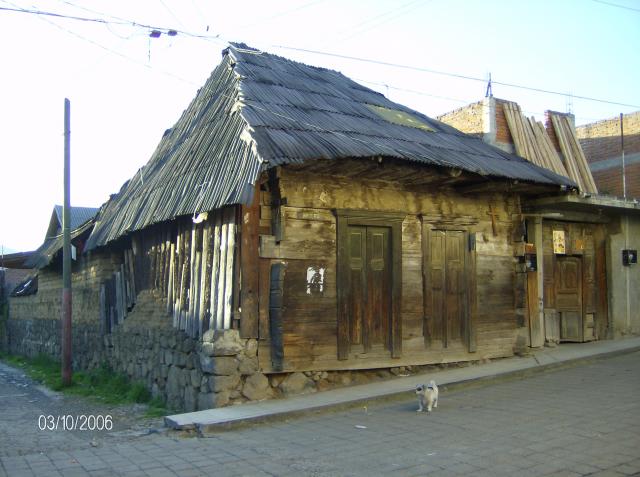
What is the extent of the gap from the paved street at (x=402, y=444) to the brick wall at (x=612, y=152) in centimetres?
948

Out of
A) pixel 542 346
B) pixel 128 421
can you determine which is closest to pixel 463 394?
pixel 542 346

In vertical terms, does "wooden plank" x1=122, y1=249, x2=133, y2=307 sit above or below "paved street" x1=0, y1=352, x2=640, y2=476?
above

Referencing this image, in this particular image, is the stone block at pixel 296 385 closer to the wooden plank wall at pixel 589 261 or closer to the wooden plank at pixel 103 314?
the wooden plank wall at pixel 589 261

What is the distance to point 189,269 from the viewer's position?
31.8 ft

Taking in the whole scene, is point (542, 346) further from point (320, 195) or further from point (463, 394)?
point (320, 195)

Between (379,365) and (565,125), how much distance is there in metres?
9.62

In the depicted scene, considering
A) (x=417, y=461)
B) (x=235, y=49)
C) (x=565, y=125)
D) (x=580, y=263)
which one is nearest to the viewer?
(x=417, y=461)

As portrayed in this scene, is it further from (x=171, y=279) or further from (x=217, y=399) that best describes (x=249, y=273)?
(x=171, y=279)

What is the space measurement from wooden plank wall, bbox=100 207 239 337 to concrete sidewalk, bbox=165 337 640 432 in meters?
1.24

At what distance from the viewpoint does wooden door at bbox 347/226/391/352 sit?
9188mm

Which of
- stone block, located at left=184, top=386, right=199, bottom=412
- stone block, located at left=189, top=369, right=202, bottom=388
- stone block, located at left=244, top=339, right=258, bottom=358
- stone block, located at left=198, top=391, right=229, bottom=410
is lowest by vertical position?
stone block, located at left=184, top=386, right=199, bottom=412

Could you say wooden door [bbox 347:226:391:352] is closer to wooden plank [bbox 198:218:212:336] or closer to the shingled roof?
the shingled roof

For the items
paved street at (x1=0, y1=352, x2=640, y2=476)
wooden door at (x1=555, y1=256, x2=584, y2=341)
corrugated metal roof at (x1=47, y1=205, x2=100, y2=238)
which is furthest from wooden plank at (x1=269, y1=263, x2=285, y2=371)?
corrugated metal roof at (x1=47, y1=205, x2=100, y2=238)

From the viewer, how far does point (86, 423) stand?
9.11 meters
